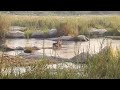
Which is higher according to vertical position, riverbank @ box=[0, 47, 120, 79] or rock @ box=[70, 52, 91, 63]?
rock @ box=[70, 52, 91, 63]

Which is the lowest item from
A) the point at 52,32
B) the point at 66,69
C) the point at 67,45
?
the point at 66,69

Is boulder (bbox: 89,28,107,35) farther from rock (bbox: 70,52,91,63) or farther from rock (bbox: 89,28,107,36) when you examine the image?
rock (bbox: 70,52,91,63)

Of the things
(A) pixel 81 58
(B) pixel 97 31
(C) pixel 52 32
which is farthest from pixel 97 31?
(C) pixel 52 32

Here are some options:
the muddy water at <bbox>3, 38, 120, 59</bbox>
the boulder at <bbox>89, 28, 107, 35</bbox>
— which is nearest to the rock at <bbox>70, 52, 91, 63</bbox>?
the muddy water at <bbox>3, 38, 120, 59</bbox>

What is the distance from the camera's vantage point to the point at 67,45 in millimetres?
11852

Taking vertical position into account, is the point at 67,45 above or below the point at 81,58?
above

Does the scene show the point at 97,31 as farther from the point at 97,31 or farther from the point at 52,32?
the point at 52,32

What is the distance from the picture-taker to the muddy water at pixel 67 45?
1184 centimetres

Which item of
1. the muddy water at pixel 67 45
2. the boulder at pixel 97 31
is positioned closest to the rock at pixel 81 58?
the muddy water at pixel 67 45

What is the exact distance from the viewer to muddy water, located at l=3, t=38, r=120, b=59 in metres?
11.8

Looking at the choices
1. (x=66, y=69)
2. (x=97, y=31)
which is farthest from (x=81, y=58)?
(x=97, y=31)

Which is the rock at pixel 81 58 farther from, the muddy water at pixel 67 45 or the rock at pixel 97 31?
the rock at pixel 97 31
